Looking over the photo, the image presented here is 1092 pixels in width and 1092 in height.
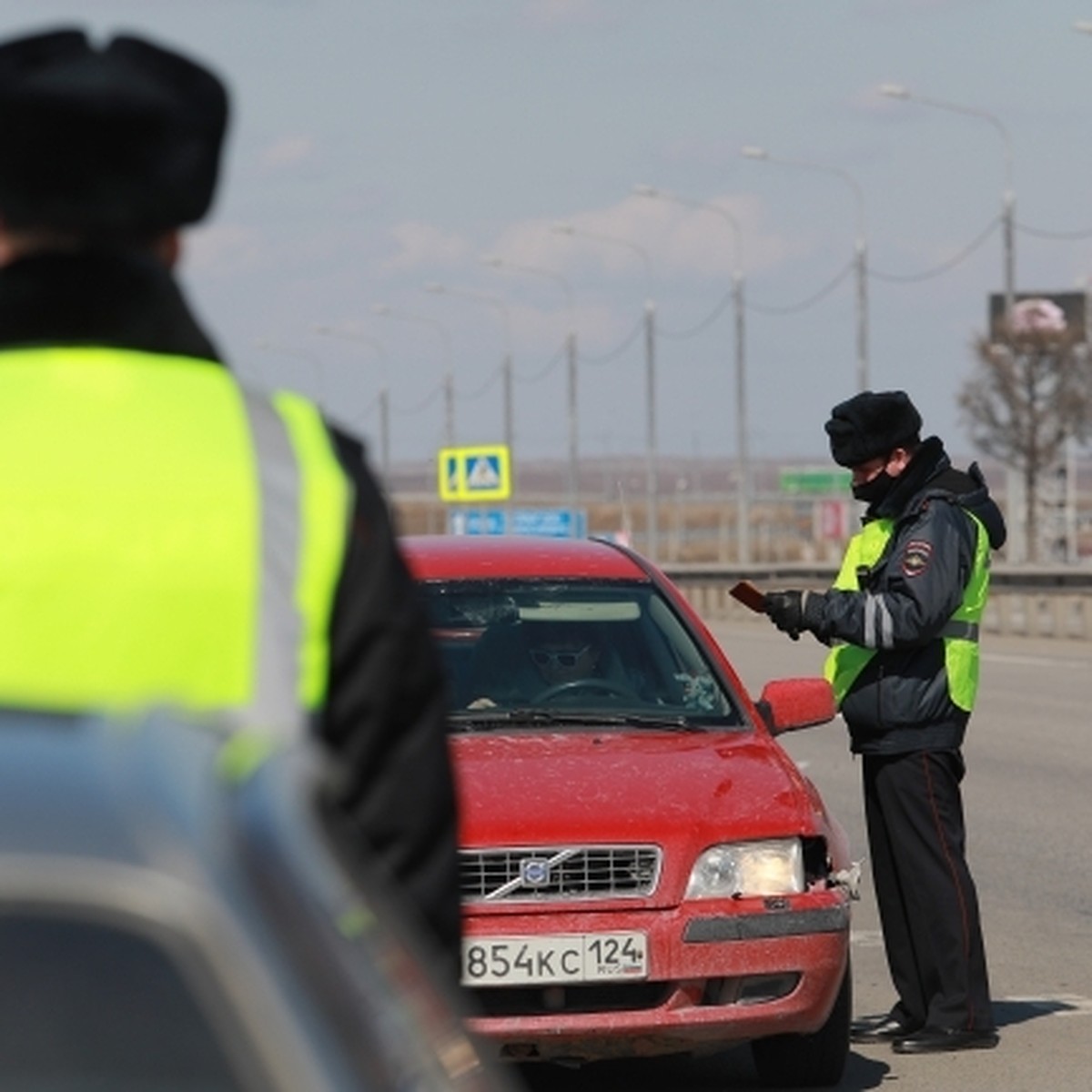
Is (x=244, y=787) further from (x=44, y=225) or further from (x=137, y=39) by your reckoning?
(x=137, y=39)

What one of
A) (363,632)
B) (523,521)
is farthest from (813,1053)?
(523,521)

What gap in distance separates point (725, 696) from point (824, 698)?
0.97 ft

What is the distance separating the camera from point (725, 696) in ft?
29.0

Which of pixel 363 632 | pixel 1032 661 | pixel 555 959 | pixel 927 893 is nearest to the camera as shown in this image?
pixel 363 632

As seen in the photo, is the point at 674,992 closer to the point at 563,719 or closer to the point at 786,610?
the point at 563,719

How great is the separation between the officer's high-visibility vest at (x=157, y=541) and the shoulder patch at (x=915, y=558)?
6.89 m

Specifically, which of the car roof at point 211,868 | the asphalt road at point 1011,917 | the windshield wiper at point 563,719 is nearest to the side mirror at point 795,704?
the windshield wiper at point 563,719

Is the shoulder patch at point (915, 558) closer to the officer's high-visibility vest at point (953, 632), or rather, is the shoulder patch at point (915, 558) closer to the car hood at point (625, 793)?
the officer's high-visibility vest at point (953, 632)

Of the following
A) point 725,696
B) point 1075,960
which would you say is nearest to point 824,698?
point 725,696

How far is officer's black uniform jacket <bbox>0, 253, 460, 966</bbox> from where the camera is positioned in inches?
91.7

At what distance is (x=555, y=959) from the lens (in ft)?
25.0

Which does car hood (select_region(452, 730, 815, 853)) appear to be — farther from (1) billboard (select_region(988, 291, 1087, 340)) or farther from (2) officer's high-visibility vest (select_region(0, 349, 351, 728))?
(1) billboard (select_region(988, 291, 1087, 340))

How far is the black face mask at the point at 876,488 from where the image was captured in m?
Answer: 9.24

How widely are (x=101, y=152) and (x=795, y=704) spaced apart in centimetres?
639
